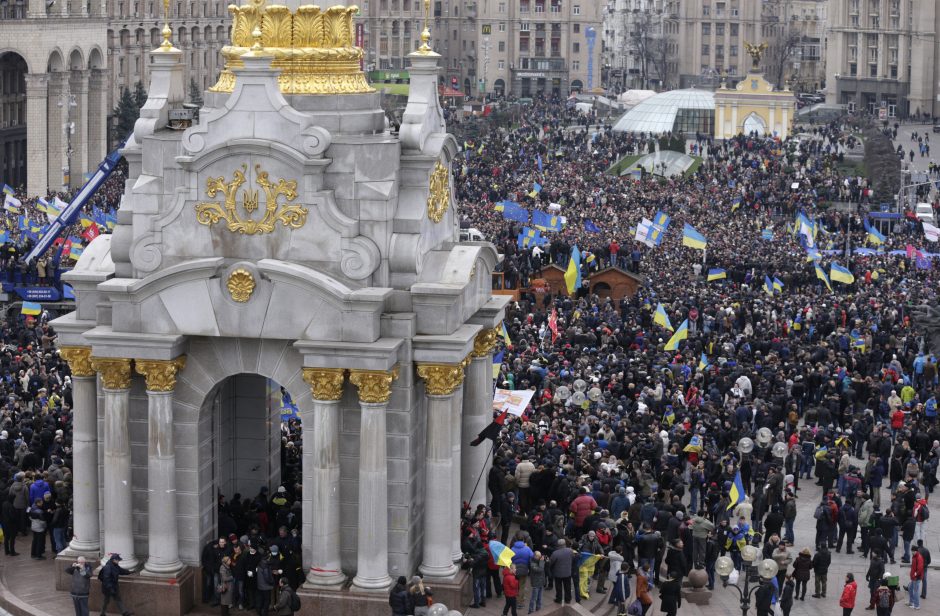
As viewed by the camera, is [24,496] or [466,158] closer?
[24,496]

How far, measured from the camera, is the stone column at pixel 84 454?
29.0 m

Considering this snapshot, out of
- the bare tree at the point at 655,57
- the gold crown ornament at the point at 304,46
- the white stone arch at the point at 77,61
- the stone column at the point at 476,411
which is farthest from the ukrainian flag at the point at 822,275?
the bare tree at the point at 655,57

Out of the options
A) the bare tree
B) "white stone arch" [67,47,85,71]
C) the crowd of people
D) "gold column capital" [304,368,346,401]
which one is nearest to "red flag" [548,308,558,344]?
the crowd of people

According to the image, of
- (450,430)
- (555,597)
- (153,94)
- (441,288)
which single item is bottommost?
(555,597)

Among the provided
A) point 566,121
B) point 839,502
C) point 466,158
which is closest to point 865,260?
point 839,502

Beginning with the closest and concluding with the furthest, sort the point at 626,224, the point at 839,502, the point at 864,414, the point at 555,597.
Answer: the point at 555,597
the point at 839,502
the point at 864,414
the point at 626,224

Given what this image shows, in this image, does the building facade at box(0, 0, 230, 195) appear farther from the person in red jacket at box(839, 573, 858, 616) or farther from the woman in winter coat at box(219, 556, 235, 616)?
the person in red jacket at box(839, 573, 858, 616)

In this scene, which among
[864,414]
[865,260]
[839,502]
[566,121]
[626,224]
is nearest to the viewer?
[839,502]

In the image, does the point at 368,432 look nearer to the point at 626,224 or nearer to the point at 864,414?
the point at 864,414

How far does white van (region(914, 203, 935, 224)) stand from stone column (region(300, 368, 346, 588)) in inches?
2021

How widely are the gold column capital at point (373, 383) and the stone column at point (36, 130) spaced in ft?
226

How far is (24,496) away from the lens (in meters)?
31.6

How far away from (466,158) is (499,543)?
67.7 m

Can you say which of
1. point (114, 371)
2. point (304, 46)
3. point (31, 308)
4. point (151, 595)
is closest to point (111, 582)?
point (151, 595)
